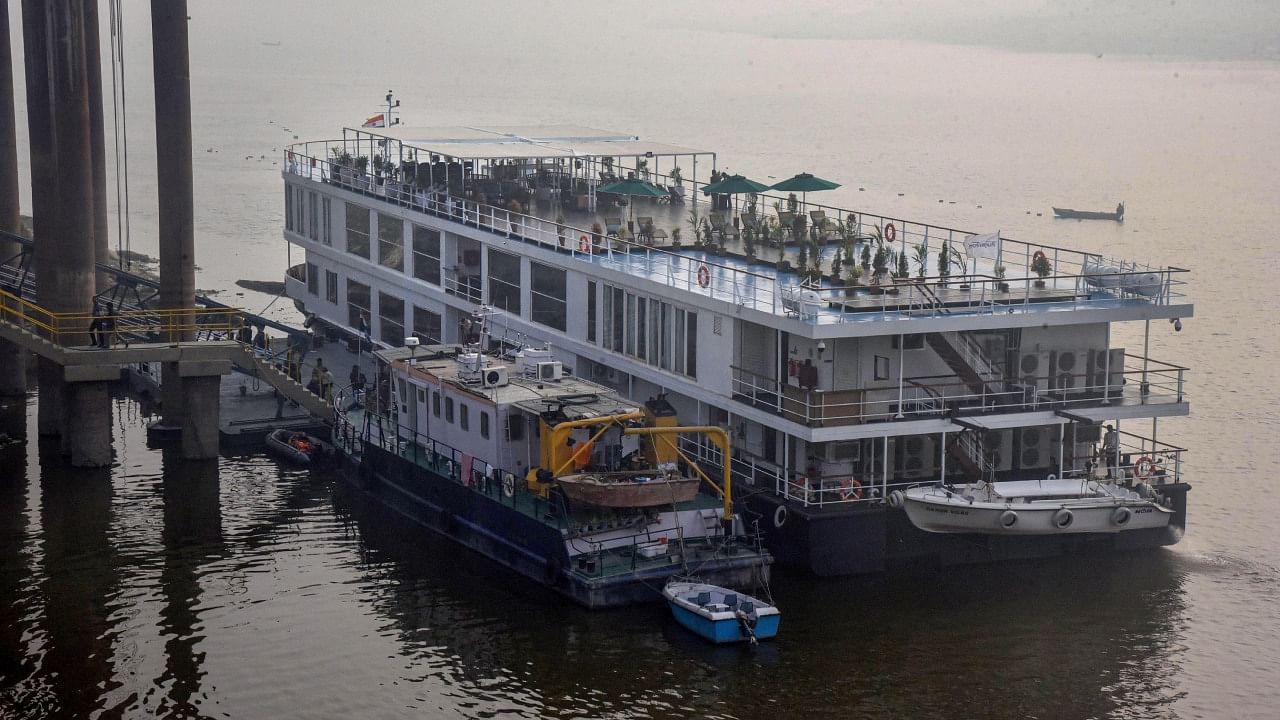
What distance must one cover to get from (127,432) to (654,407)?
19.4 metres

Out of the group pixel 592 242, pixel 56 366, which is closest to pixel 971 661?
pixel 592 242

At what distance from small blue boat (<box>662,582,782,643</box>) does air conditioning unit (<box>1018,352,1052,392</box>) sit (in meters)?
9.34

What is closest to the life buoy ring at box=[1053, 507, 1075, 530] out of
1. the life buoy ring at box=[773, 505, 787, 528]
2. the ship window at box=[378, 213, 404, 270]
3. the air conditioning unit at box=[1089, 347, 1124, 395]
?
the air conditioning unit at box=[1089, 347, 1124, 395]

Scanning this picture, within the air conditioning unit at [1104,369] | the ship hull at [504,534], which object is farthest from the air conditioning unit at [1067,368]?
the ship hull at [504,534]

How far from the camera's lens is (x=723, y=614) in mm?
33656

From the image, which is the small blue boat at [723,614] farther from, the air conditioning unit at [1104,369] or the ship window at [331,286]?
the ship window at [331,286]

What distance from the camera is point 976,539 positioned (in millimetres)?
38438

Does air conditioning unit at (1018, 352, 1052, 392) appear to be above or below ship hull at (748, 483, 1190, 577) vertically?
above

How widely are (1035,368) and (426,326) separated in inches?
815

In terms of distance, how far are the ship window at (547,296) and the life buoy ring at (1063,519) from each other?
15228 millimetres

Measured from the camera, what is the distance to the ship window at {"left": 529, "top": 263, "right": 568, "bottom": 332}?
47125 millimetres

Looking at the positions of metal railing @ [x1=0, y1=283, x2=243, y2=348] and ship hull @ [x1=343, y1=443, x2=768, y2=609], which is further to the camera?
metal railing @ [x1=0, y1=283, x2=243, y2=348]

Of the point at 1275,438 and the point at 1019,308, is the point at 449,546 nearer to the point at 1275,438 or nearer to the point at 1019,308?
the point at 1019,308

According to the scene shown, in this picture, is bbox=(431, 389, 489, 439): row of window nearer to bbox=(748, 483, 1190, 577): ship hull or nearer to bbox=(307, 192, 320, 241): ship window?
bbox=(748, 483, 1190, 577): ship hull
